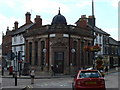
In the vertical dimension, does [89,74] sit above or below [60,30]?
below

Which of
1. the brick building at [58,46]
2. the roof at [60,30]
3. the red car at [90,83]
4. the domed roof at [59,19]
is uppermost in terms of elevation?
the domed roof at [59,19]

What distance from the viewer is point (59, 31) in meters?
43.8

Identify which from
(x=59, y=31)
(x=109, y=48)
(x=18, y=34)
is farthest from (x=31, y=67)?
(x=109, y=48)

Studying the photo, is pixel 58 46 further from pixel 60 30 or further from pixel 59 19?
pixel 59 19

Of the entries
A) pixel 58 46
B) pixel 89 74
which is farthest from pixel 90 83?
pixel 58 46

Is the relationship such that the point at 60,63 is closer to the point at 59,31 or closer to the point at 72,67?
the point at 72,67

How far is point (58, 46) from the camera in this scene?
4378 centimetres

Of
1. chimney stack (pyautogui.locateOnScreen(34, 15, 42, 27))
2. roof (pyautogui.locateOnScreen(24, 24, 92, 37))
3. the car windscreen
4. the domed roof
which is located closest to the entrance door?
roof (pyautogui.locateOnScreen(24, 24, 92, 37))

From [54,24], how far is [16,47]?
63.1ft

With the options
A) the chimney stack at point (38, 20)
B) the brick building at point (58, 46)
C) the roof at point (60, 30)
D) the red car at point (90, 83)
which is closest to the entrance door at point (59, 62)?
the brick building at point (58, 46)

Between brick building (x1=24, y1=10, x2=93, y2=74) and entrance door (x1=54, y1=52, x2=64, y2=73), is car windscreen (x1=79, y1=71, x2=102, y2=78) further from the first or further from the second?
entrance door (x1=54, y1=52, x2=64, y2=73)

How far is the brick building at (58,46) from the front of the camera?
43.9 m

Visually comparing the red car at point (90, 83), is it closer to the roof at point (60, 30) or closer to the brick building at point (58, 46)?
the brick building at point (58, 46)

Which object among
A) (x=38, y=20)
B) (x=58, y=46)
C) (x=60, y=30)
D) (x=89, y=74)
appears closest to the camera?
(x=89, y=74)
